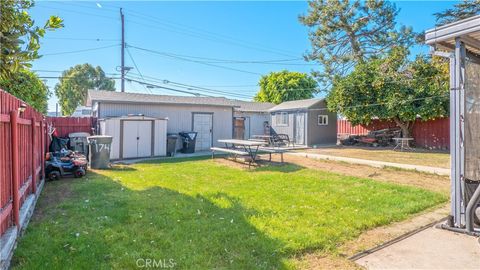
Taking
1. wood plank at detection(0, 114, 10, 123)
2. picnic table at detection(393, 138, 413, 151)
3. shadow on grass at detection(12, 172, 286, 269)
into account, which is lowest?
shadow on grass at detection(12, 172, 286, 269)

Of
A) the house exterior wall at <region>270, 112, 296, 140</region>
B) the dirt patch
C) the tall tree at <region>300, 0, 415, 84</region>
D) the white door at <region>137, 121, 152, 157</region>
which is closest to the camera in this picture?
the dirt patch

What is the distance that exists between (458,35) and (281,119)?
1706 cm

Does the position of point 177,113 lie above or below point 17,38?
above

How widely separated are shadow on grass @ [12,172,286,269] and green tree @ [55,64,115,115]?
4229 cm

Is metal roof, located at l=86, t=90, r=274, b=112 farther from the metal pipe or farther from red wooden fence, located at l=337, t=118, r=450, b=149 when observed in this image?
the metal pipe

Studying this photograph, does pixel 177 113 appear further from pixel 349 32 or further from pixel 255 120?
pixel 349 32

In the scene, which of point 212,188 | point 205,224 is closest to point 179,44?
point 212,188

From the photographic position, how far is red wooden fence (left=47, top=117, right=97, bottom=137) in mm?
12645

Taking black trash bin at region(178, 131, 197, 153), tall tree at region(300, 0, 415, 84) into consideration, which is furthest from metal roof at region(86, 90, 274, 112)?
tall tree at region(300, 0, 415, 84)

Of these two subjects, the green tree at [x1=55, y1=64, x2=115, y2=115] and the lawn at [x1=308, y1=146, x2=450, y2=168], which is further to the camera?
the green tree at [x1=55, y1=64, x2=115, y2=115]

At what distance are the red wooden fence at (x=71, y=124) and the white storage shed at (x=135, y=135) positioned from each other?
1.15m

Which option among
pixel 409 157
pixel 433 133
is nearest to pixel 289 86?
pixel 433 133

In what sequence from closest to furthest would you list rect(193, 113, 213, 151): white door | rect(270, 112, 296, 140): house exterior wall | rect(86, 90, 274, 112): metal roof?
rect(86, 90, 274, 112): metal roof
rect(193, 113, 213, 151): white door
rect(270, 112, 296, 140): house exterior wall

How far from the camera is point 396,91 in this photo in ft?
53.1
